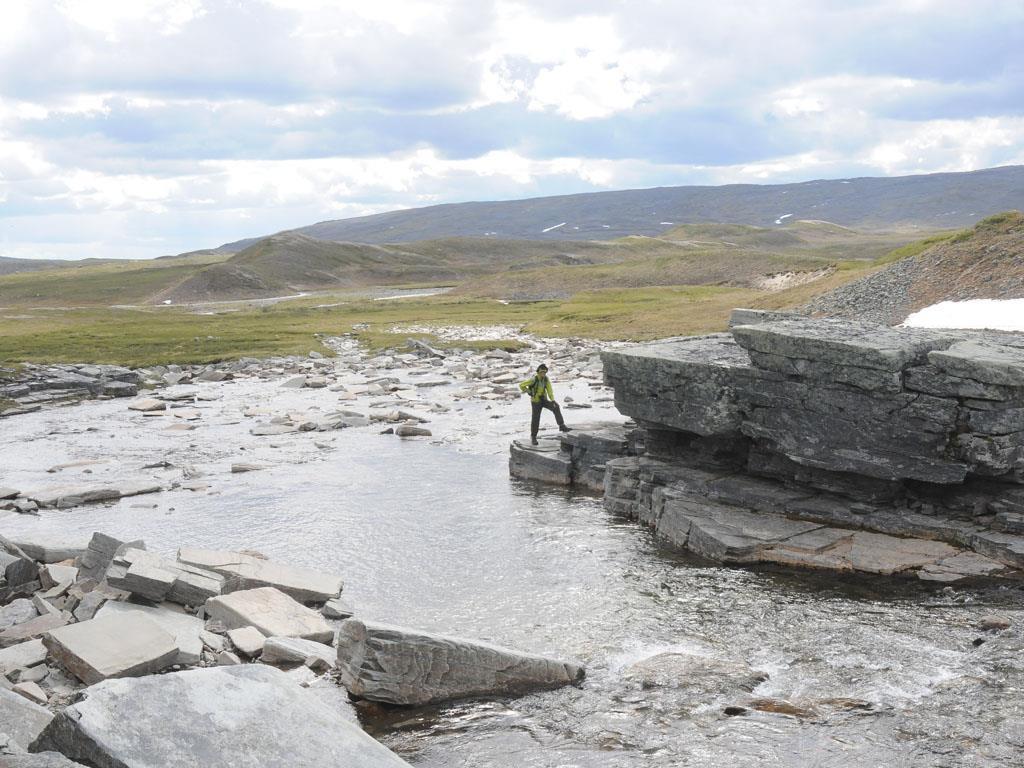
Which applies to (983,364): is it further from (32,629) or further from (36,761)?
(32,629)

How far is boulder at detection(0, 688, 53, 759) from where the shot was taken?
987cm

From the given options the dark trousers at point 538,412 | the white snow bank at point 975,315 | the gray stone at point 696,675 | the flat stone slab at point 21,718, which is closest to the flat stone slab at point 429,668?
the gray stone at point 696,675

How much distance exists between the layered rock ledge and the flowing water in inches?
44.8

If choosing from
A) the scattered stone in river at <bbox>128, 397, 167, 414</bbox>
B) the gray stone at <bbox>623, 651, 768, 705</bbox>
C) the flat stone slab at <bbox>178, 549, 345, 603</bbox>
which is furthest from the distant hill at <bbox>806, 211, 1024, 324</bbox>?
the flat stone slab at <bbox>178, 549, 345, 603</bbox>

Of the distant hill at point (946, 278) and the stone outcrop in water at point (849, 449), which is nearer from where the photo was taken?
the stone outcrop in water at point (849, 449)

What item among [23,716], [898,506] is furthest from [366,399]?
[23,716]

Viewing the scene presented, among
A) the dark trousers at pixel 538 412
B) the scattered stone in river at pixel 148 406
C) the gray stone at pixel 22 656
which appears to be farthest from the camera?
the scattered stone in river at pixel 148 406

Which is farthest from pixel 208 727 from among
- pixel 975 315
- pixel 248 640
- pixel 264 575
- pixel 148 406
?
pixel 975 315

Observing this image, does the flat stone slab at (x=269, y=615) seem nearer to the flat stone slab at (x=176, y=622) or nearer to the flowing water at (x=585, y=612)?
the flat stone slab at (x=176, y=622)

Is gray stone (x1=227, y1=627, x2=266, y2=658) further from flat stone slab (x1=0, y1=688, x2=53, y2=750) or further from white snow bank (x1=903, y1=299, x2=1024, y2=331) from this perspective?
white snow bank (x1=903, y1=299, x2=1024, y2=331)

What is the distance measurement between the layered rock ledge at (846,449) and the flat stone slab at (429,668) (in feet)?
24.9

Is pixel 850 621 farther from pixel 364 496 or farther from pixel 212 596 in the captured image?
pixel 364 496

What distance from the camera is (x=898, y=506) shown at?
67.5 feet

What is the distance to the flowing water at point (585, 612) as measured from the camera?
1203cm
